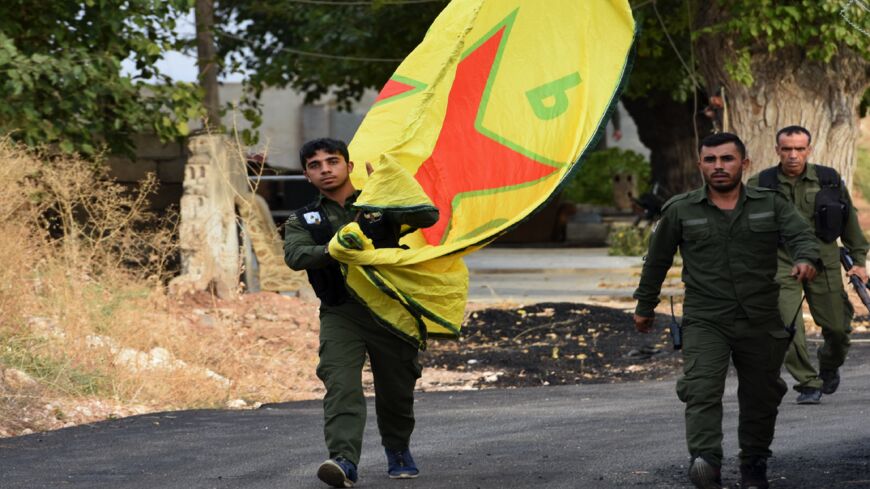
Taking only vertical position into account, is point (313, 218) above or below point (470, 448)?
above

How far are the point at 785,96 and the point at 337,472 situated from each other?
1255 cm

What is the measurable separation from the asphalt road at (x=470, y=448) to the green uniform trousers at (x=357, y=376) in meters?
0.30

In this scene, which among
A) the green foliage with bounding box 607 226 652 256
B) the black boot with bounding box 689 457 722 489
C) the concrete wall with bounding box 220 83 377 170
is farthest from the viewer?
the concrete wall with bounding box 220 83 377 170

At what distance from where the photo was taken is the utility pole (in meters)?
18.5

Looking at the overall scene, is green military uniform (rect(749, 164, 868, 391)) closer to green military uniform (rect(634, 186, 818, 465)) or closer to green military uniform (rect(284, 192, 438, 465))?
green military uniform (rect(634, 186, 818, 465))

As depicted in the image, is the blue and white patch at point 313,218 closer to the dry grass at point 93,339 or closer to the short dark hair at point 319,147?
the short dark hair at point 319,147

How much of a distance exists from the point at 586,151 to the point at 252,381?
460 centimetres

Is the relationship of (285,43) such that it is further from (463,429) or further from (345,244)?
(345,244)

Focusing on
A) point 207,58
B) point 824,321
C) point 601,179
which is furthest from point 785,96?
point 601,179

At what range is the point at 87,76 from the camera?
15.4m

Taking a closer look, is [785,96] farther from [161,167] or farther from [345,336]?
[345,336]

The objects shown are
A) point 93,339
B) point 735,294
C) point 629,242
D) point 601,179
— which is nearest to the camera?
point 735,294

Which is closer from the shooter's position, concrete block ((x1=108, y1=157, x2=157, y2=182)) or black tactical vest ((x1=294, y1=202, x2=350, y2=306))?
black tactical vest ((x1=294, y1=202, x2=350, y2=306))

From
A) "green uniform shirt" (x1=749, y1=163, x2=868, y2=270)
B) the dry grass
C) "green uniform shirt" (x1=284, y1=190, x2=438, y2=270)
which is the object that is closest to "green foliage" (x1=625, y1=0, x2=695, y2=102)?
the dry grass
